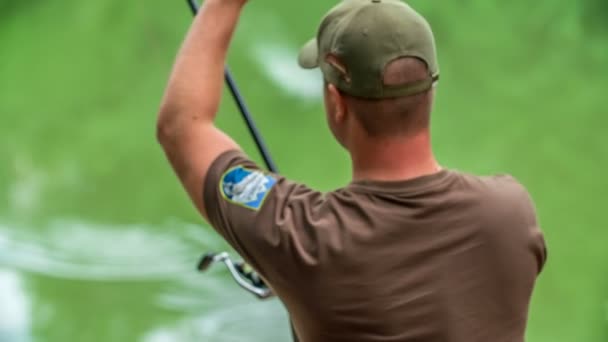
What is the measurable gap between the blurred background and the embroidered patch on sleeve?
127cm

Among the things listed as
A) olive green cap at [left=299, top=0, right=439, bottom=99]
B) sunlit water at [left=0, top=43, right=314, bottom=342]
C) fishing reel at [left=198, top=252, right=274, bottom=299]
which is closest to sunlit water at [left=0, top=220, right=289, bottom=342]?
sunlit water at [left=0, top=43, right=314, bottom=342]

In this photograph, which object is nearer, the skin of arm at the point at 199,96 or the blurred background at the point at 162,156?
the skin of arm at the point at 199,96

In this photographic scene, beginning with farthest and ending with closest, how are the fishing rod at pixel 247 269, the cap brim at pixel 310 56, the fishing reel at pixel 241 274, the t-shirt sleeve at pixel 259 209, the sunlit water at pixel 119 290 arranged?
1. the sunlit water at pixel 119 290
2. the fishing reel at pixel 241 274
3. the fishing rod at pixel 247 269
4. the cap brim at pixel 310 56
5. the t-shirt sleeve at pixel 259 209

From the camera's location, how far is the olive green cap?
895 millimetres

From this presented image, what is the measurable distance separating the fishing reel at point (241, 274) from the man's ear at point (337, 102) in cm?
66

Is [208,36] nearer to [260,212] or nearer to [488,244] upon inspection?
[260,212]

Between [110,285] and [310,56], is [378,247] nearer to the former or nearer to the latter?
[310,56]

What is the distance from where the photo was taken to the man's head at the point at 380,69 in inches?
35.2

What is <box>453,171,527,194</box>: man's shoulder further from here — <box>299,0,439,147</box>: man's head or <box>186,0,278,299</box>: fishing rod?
<box>186,0,278,299</box>: fishing rod

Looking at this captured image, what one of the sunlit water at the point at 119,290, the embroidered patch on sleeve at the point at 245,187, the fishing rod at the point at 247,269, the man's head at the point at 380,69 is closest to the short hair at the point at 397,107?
the man's head at the point at 380,69

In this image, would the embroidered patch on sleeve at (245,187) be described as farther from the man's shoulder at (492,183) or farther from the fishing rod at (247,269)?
the fishing rod at (247,269)

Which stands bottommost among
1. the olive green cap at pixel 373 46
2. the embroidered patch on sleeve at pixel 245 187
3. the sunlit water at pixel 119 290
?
the sunlit water at pixel 119 290

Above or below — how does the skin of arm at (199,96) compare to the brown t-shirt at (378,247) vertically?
above

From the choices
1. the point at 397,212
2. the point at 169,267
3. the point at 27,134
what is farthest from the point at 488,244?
the point at 27,134
